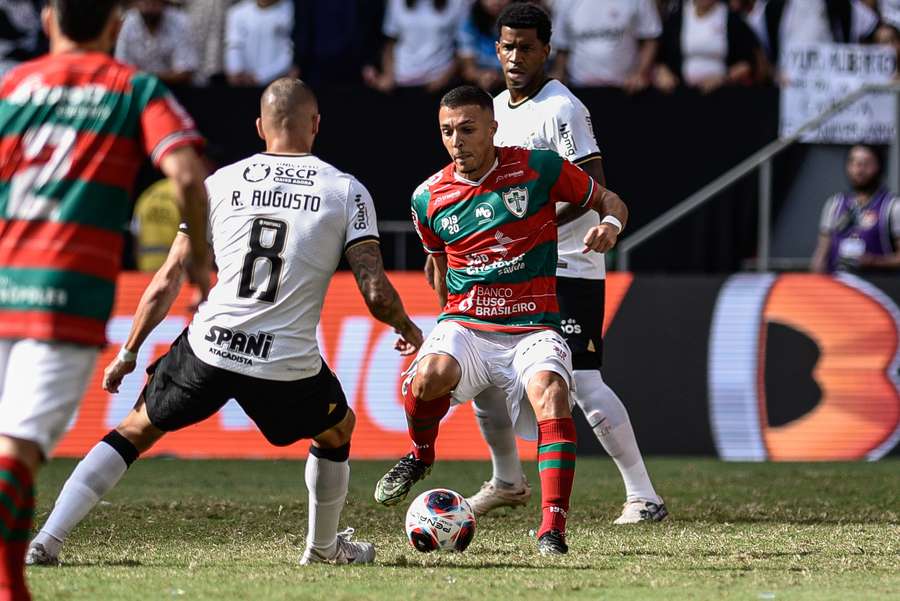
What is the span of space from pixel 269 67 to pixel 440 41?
1.71 metres

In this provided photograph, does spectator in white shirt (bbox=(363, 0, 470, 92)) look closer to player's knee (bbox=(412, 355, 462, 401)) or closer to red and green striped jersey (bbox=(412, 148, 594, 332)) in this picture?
red and green striped jersey (bbox=(412, 148, 594, 332))

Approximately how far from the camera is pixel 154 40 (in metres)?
14.6

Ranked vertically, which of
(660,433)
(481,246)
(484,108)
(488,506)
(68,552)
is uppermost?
(484,108)

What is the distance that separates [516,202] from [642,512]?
2127 mm

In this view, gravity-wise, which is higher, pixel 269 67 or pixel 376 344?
pixel 269 67

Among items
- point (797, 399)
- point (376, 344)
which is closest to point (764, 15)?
point (797, 399)

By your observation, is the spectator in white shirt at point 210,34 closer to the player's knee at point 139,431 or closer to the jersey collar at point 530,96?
the jersey collar at point 530,96

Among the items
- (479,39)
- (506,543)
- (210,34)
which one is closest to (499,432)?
(506,543)

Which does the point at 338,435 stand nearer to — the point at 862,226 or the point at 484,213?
the point at 484,213

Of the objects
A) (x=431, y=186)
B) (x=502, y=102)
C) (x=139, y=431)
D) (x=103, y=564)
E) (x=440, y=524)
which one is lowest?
A: (x=440, y=524)

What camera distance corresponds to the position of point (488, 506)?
885 cm

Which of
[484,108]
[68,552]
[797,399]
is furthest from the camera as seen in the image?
[797,399]

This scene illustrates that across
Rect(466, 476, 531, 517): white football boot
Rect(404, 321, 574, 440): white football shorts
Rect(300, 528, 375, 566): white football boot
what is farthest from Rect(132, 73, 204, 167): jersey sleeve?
Rect(466, 476, 531, 517): white football boot

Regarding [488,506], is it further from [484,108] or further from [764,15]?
[764,15]
